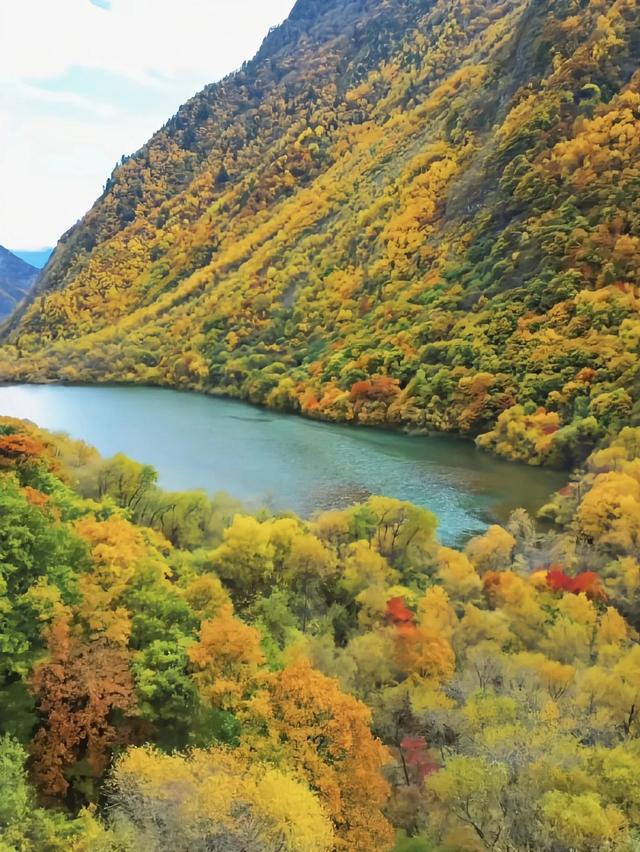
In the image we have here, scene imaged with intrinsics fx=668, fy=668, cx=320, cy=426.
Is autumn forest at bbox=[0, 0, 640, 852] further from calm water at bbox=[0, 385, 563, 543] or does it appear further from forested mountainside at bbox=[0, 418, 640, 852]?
calm water at bbox=[0, 385, 563, 543]

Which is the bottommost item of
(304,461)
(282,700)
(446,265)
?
(282,700)

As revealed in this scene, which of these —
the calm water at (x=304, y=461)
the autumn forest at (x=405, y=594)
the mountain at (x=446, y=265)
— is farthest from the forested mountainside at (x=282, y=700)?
the mountain at (x=446, y=265)

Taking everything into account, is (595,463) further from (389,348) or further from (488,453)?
(389,348)

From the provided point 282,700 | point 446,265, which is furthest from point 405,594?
point 446,265

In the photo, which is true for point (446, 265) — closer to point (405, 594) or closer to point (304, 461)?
point (304, 461)

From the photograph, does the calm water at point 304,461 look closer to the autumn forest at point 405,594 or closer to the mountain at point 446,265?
the autumn forest at point 405,594
